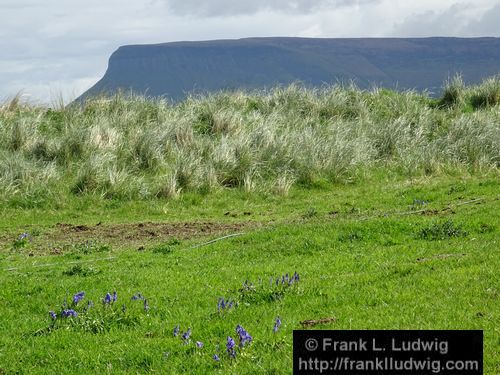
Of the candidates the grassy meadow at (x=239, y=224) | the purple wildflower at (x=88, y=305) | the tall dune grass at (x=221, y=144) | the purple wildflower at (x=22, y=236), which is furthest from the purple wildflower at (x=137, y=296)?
the tall dune grass at (x=221, y=144)

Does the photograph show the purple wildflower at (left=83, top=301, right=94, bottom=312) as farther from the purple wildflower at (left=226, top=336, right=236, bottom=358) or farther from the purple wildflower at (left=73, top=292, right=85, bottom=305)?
the purple wildflower at (left=226, top=336, right=236, bottom=358)

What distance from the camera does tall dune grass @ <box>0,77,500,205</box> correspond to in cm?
1584

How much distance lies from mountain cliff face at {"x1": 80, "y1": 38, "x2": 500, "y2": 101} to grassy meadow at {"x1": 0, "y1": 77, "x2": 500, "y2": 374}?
119506mm

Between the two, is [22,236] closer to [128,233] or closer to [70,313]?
[128,233]

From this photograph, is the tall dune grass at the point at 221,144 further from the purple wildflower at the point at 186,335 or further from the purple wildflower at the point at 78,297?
the purple wildflower at the point at 186,335

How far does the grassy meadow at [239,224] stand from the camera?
652 cm

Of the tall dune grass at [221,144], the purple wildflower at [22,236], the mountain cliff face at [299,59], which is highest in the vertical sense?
the mountain cliff face at [299,59]

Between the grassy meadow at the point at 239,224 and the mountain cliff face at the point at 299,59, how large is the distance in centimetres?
11951

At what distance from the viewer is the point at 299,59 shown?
148 m

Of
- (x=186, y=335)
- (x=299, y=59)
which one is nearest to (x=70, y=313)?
(x=186, y=335)

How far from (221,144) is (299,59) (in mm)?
132321

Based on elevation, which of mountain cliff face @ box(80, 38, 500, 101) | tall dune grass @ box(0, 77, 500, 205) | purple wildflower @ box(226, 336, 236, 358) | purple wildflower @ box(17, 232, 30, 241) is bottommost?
purple wildflower @ box(17, 232, 30, 241)

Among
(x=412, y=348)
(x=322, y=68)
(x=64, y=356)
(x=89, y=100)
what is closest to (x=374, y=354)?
(x=412, y=348)

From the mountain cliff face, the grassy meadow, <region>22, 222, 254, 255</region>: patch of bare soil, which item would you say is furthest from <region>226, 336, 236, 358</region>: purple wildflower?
the mountain cliff face
